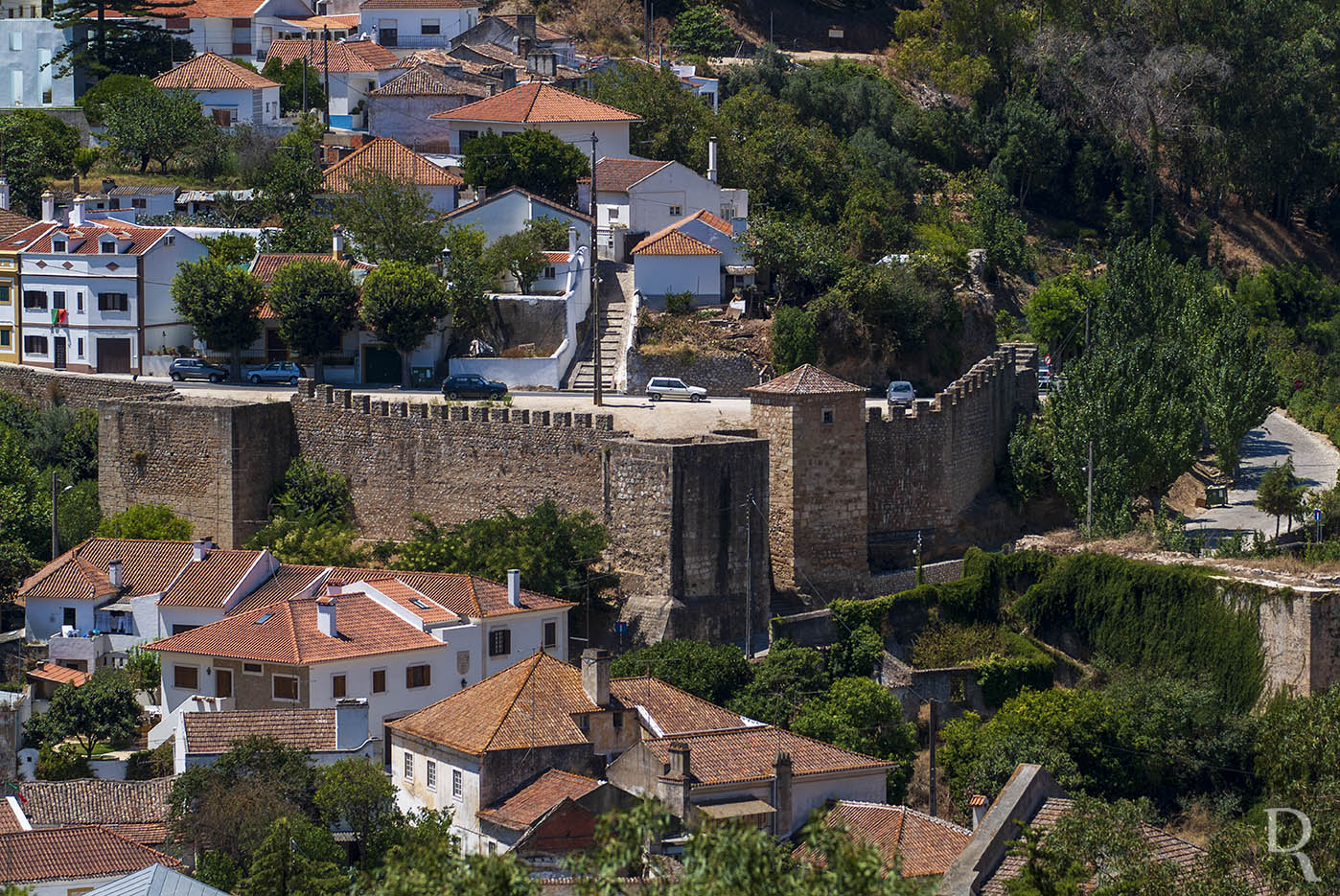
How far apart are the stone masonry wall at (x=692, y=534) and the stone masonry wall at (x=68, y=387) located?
10770mm

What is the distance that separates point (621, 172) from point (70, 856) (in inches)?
1149

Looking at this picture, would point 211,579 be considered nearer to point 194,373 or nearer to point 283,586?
point 283,586

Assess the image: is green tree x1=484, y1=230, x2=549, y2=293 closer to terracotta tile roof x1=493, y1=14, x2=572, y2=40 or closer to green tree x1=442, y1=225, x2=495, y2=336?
green tree x1=442, y1=225, x2=495, y2=336

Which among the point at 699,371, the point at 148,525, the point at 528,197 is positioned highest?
the point at 528,197

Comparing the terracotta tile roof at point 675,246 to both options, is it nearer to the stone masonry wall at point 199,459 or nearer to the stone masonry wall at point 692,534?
the stone masonry wall at point 199,459

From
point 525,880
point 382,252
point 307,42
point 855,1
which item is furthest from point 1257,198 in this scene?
point 525,880

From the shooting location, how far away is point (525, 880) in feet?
77.2

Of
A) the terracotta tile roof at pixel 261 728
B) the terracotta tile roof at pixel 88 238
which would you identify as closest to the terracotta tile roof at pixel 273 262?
the terracotta tile roof at pixel 88 238

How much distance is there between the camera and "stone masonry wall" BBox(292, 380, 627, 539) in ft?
155

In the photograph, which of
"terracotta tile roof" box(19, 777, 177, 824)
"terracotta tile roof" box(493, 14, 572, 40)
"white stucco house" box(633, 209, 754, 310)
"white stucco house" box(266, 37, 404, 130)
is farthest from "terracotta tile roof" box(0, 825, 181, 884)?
"terracotta tile roof" box(493, 14, 572, 40)

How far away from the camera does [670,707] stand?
41031 millimetres

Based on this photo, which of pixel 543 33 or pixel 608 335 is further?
pixel 543 33

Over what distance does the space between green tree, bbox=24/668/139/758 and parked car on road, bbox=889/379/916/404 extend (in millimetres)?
16902

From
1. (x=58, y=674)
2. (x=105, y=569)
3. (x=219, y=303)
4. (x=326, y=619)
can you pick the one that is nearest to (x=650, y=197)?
(x=219, y=303)
